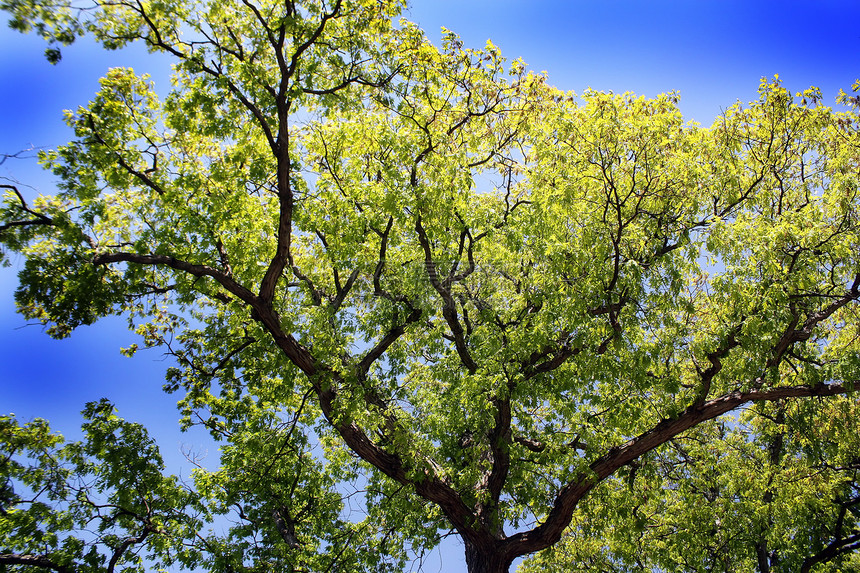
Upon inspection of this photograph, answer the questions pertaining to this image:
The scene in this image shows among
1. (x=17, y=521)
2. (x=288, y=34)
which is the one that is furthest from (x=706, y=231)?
(x=17, y=521)

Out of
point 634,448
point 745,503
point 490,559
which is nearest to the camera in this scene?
point 634,448

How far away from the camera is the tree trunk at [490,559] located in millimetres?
9523

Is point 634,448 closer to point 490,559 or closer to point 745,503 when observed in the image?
point 490,559

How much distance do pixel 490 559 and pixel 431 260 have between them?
5.17 m

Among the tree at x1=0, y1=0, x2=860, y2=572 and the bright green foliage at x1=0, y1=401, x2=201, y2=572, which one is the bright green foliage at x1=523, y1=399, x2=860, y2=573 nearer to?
the tree at x1=0, y1=0, x2=860, y2=572

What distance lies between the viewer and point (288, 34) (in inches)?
326

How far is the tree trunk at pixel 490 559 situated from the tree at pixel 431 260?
1.9 inches

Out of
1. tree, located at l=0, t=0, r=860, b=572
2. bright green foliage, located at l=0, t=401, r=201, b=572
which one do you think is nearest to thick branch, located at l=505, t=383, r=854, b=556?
tree, located at l=0, t=0, r=860, b=572

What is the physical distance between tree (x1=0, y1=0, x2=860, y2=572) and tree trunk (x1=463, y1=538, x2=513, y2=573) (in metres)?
0.05

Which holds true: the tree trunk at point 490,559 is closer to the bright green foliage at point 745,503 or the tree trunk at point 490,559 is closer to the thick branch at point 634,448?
the thick branch at point 634,448

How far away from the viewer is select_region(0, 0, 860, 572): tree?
830 centimetres

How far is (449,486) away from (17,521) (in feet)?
21.3

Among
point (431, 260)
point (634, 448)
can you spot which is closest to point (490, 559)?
point (634, 448)

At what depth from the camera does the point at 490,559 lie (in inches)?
376
